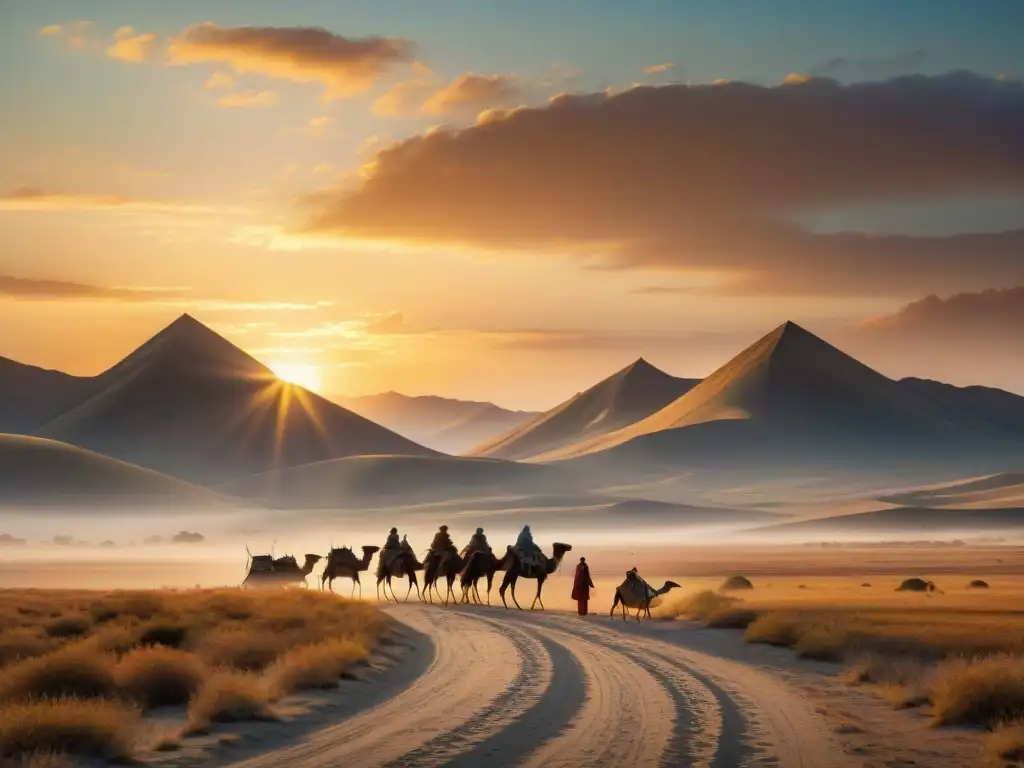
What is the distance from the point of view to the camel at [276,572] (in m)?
52.1

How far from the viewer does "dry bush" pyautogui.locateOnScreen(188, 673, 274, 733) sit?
19031 millimetres

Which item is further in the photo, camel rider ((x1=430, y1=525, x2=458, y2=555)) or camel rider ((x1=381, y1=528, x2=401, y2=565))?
camel rider ((x1=430, y1=525, x2=458, y2=555))

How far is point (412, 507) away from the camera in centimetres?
19712

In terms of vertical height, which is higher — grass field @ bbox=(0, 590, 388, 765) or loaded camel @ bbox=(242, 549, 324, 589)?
loaded camel @ bbox=(242, 549, 324, 589)

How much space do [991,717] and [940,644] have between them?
403 inches

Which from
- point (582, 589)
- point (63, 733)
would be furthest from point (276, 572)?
point (63, 733)

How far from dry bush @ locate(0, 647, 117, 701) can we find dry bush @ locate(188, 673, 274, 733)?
60.6 inches

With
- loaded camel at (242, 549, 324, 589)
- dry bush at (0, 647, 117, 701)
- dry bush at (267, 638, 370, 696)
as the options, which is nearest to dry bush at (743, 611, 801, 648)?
dry bush at (267, 638, 370, 696)

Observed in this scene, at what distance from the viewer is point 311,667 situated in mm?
23734

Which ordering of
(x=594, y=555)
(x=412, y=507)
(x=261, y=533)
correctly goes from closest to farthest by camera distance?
(x=594, y=555), (x=261, y=533), (x=412, y=507)

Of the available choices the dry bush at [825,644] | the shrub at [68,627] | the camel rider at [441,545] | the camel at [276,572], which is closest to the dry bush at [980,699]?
the dry bush at [825,644]

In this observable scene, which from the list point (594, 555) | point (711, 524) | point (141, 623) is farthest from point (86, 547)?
point (141, 623)

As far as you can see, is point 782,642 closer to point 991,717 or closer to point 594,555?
point 991,717

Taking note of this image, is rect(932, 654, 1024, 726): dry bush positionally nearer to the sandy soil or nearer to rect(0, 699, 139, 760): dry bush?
the sandy soil
